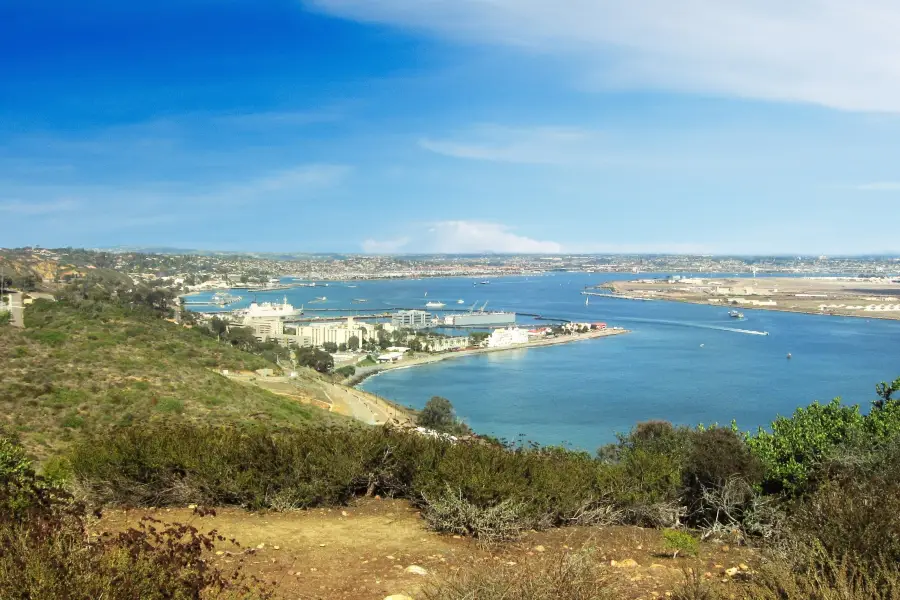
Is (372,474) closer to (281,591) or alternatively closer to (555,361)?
(281,591)

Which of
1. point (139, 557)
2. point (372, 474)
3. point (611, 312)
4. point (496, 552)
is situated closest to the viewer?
point (139, 557)

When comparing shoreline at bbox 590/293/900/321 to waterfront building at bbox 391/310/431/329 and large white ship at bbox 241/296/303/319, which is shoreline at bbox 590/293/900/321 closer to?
waterfront building at bbox 391/310/431/329

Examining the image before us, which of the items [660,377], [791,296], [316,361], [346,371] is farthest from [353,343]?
[791,296]

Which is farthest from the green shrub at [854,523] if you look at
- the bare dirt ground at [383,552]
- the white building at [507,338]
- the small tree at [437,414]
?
the white building at [507,338]

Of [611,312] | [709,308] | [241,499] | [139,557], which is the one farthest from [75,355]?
[709,308]

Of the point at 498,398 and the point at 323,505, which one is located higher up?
the point at 323,505

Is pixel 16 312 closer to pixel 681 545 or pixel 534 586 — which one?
pixel 681 545
